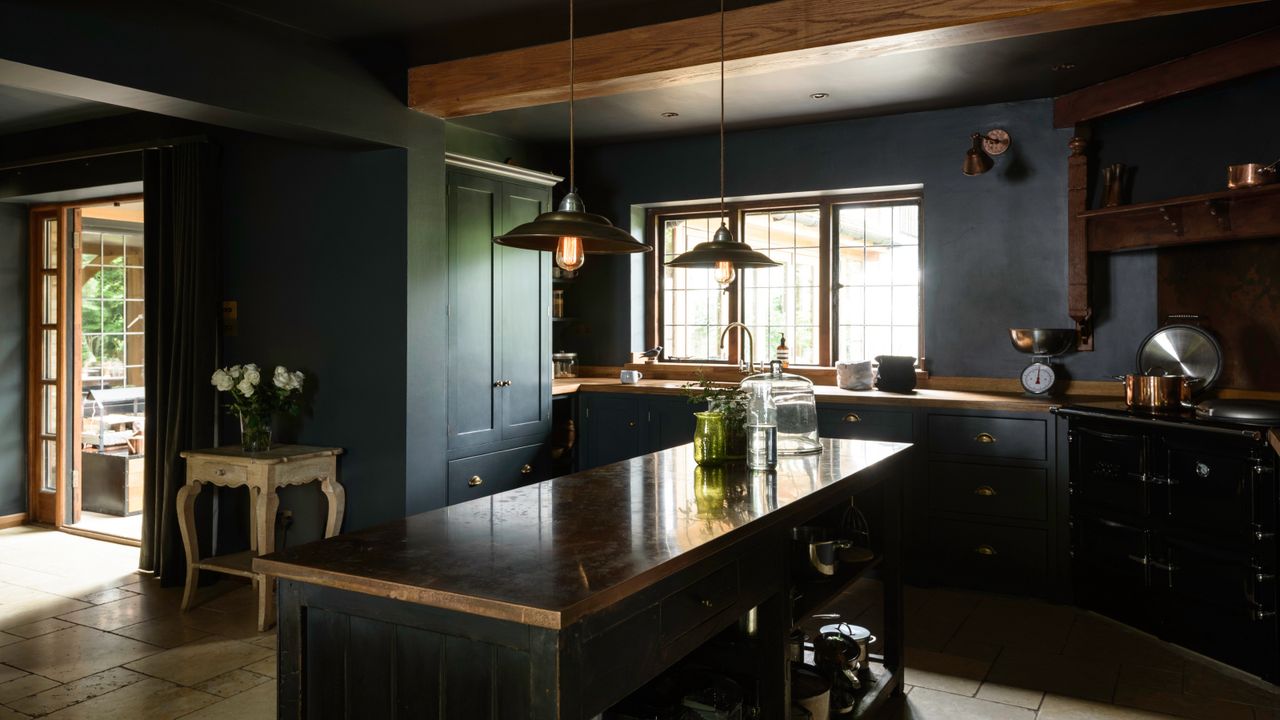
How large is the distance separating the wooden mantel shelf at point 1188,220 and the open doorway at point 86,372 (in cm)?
620

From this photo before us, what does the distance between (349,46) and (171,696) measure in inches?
119

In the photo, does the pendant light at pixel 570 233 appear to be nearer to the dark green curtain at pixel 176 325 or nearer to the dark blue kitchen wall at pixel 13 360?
the dark green curtain at pixel 176 325

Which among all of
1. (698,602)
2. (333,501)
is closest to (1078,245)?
(698,602)

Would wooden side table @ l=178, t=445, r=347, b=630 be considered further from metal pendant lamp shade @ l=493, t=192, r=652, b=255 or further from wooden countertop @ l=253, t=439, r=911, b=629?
metal pendant lamp shade @ l=493, t=192, r=652, b=255

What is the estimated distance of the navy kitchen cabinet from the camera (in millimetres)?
4957

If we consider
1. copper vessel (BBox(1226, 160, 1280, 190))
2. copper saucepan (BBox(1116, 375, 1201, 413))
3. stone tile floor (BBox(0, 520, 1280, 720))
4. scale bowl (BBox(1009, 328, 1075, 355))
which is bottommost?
stone tile floor (BBox(0, 520, 1280, 720))

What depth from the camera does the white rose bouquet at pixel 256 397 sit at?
4.62 m

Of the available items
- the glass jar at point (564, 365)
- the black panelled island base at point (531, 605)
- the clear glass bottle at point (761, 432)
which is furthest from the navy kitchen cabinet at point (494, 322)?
the black panelled island base at point (531, 605)

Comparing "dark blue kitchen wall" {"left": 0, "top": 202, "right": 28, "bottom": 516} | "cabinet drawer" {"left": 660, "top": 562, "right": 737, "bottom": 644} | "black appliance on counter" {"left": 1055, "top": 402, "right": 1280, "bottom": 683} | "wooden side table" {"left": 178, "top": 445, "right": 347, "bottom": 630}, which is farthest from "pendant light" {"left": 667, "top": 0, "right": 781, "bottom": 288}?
"dark blue kitchen wall" {"left": 0, "top": 202, "right": 28, "bottom": 516}

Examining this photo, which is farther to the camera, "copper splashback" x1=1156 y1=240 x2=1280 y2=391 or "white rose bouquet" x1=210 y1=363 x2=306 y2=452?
"white rose bouquet" x1=210 y1=363 x2=306 y2=452

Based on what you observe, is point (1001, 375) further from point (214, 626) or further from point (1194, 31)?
point (214, 626)

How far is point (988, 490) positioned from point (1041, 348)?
0.84 meters

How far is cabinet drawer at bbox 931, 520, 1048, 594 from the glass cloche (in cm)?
184

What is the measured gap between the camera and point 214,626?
171 inches
